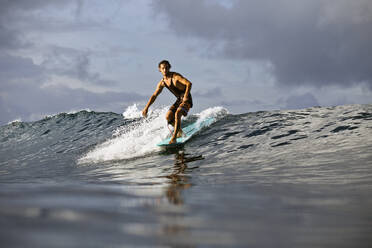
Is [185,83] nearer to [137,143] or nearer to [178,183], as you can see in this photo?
[137,143]

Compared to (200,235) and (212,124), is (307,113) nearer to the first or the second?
(212,124)

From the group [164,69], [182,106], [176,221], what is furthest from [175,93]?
[176,221]

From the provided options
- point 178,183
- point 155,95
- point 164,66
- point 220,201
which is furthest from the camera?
point 155,95

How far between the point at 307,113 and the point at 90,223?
11.1 metres

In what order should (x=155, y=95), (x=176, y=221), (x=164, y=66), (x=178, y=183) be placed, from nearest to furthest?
(x=176, y=221)
(x=178, y=183)
(x=164, y=66)
(x=155, y=95)

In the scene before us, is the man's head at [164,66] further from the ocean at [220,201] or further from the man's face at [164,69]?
the ocean at [220,201]

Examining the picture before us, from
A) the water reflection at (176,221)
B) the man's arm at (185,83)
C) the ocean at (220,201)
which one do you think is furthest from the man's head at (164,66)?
the water reflection at (176,221)

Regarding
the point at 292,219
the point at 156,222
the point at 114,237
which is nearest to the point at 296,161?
the point at 292,219

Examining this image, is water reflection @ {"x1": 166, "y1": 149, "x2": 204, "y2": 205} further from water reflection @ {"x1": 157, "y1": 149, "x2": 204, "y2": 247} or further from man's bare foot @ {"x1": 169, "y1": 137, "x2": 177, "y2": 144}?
man's bare foot @ {"x1": 169, "y1": 137, "x2": 177, "y2": 144}

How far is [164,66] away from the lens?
28.4ft

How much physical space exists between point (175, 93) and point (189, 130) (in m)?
1.54

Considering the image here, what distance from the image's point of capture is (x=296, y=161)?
5754 mm

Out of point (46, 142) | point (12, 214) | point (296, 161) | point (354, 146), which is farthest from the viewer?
point (46, 142)

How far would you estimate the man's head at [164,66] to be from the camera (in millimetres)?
8642
